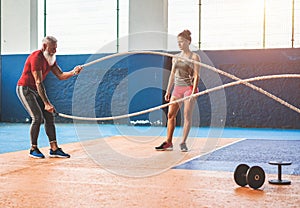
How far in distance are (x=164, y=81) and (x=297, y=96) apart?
10.1ft

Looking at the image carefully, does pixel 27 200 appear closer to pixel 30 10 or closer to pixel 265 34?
pixel 265 34

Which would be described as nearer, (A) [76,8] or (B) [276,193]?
(B) [276,193]

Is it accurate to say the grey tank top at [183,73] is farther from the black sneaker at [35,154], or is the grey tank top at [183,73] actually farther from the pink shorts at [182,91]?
the black sneaker at [35,154]

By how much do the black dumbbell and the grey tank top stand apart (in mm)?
2289

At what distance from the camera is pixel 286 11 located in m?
10.6

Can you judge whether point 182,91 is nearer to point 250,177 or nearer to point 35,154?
point 35,154

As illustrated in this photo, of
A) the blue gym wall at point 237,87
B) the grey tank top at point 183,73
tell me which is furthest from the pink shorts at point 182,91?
the blue gym wall at point 237,87

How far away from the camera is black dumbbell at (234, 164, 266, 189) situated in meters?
3.31

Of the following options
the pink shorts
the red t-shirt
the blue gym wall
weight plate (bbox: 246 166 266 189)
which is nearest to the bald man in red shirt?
the red t-shirt

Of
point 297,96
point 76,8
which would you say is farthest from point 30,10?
point 297,96

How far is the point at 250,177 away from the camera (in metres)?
3.31

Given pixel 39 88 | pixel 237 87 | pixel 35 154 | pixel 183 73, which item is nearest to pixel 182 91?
pixel 183 73

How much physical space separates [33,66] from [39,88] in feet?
0.79

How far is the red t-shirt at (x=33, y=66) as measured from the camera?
15.7 ft
